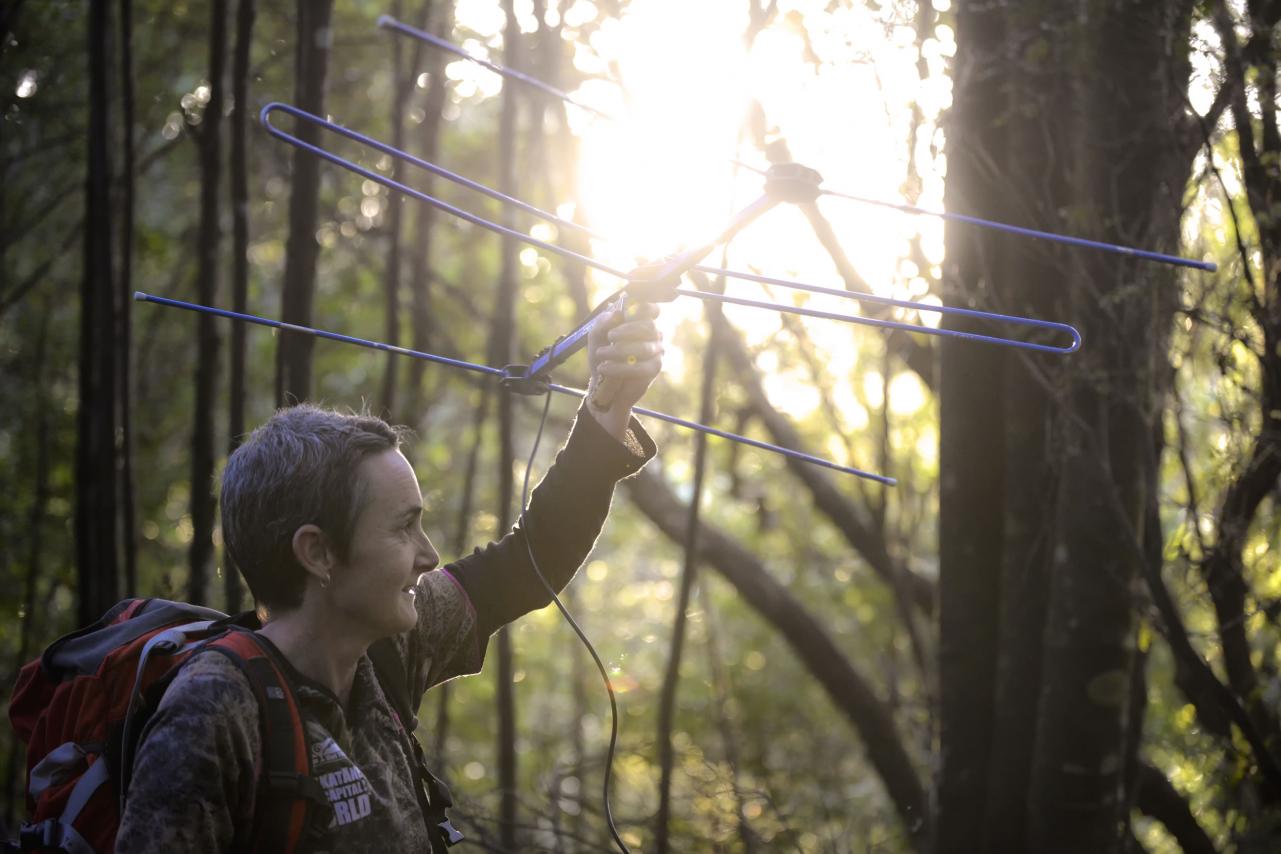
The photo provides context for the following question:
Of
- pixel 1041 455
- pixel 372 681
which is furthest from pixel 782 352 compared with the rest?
pixel 372 681

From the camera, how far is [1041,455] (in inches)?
153

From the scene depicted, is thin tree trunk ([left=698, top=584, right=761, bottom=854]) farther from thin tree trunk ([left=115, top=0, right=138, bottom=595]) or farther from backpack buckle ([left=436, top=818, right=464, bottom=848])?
thin tree trunk ([left=115, top=0, right=138, bottom=595])

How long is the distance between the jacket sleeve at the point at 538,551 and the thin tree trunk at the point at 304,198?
7.55ft

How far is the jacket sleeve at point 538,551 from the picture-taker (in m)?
2.47

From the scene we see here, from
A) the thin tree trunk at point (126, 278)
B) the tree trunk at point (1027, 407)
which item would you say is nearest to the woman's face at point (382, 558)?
the tree trunk at point (1027, 407)

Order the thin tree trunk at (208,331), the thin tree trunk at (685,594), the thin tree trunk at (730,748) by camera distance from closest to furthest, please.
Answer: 1. the thin tree trunk at (730,748)
2. the thin tree trunk at (208,331)
3. the thin tree trunk at (685,594)

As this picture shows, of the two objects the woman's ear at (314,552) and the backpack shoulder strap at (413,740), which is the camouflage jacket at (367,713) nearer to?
the backpack shoulder strap at (413,740)

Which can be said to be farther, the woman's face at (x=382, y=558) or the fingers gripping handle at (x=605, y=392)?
the fingers gripping handle at (x=605, y=392)

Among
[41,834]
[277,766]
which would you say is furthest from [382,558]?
[41,834]

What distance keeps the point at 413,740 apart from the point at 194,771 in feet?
1.65

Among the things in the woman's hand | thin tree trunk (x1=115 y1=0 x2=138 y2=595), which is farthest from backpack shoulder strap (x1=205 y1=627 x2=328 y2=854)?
thin tree trunk (x1=115 y1=0 x2=138 y2=595)

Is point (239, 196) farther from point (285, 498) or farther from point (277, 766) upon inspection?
point (277, 766)

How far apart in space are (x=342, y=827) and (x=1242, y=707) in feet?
9.84

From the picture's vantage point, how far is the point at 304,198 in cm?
477
